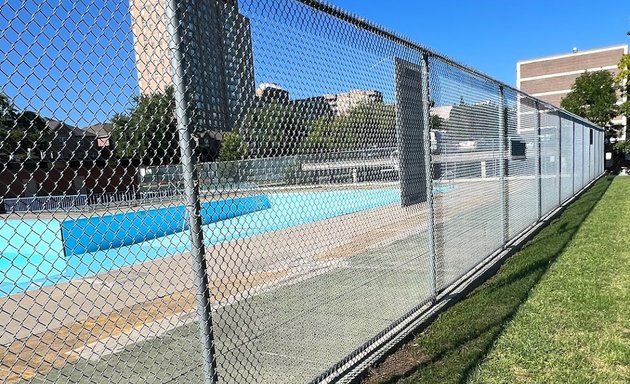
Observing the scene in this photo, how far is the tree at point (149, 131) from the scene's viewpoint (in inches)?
84.4

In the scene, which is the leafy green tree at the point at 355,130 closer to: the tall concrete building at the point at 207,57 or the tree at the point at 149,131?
the tall concrete building at the point at 207,57

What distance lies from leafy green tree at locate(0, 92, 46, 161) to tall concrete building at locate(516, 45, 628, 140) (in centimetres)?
7159

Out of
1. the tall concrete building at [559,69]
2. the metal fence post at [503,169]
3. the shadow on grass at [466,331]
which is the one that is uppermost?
the tall concrete building at [559,69]

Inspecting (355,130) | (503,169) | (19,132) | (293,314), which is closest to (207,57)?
(19,132)

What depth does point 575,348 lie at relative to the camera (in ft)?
12.2

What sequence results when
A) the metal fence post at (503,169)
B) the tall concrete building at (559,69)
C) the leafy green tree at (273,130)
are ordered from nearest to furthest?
the leafy green tree at (273,130) → the metal fence post at (503,169) → the tall concrete building at (559,69)

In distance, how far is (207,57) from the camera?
247cm

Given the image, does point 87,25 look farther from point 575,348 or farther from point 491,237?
point 491,237

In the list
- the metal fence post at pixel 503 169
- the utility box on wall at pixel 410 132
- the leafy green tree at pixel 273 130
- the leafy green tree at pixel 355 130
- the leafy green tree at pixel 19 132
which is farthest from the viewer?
the metal fence post at pixel 503 169

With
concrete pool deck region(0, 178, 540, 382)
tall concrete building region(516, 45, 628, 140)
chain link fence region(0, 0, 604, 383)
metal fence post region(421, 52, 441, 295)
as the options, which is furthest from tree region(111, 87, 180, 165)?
tall concrete building region(516, 45, 628, 140)

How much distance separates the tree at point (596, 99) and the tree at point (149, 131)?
41.7m

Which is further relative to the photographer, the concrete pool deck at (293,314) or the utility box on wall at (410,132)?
the utility box on wall at (410,132)

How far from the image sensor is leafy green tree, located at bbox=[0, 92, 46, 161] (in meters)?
1.74

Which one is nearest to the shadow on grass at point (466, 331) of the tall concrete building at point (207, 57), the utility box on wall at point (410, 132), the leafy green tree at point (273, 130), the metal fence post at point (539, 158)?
the utility box on wall at point (410, 132)
